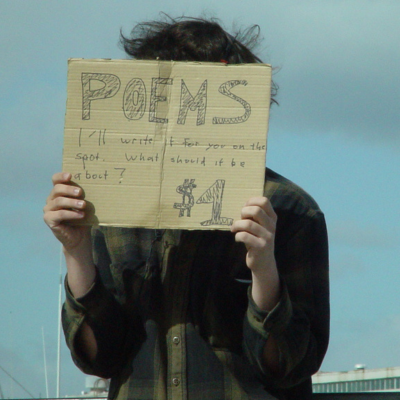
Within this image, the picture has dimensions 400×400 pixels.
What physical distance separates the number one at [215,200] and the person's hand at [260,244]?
9cm

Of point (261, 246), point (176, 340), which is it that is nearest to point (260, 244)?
point (261, 246)

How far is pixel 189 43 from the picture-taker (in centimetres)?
374

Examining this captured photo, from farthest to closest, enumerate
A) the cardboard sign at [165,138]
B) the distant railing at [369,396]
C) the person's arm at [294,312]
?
the cardboard sign at [165,138] < the person's arm at [294,312] < the distant railing at [369,396]

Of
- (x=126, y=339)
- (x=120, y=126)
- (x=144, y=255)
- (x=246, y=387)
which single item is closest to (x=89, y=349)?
(x=126, y=339)

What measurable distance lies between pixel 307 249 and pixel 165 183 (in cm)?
69

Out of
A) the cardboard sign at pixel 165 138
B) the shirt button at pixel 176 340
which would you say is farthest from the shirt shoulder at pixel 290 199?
the shirt button at pixel 176 340

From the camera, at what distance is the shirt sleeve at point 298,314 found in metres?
3.26

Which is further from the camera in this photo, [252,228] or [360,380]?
[360,380]

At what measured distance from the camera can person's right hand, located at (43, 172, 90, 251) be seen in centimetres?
327

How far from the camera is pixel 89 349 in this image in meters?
3.47

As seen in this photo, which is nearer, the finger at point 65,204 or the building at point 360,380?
the finger at point 65,204

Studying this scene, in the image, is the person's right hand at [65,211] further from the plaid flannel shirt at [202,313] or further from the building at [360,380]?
the building at [360,380]

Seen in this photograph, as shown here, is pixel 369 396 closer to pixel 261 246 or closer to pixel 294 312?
pixel 294 312

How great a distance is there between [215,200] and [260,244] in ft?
0.97
